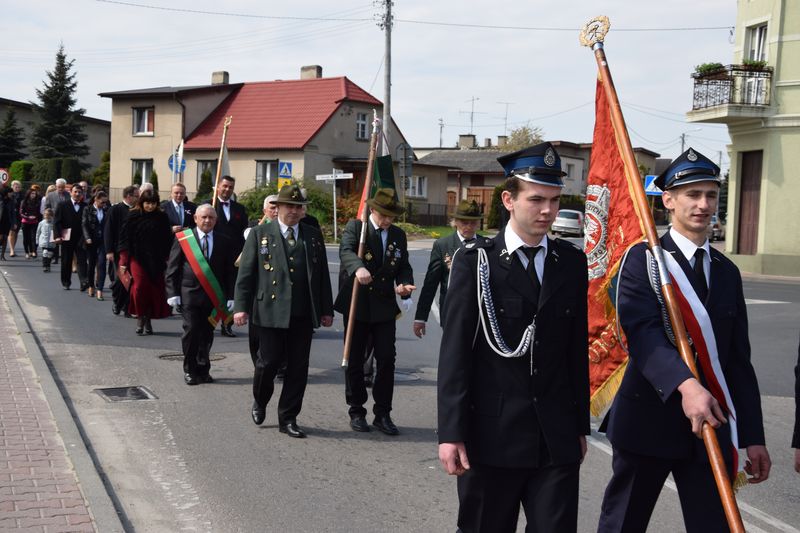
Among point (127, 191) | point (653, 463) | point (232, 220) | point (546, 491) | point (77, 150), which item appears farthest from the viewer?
point (77, 150)

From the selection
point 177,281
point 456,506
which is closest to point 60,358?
point 177,281

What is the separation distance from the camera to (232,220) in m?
Answer: 12.1

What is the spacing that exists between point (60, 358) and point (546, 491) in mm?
8175

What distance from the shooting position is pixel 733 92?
30.1 meters

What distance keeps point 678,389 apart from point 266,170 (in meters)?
46.8

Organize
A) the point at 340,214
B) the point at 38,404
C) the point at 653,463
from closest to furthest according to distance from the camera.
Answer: the point at 653,463 → the point at 38,404 → the point at 340,214

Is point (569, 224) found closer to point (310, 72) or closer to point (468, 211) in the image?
point (310, 72)

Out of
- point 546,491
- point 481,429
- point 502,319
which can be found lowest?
point 546,491

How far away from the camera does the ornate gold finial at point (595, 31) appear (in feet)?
14.9

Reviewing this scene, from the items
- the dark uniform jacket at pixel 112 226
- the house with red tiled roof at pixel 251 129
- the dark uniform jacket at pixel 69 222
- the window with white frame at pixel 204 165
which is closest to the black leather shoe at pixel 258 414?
the dark uniform jacket at pixel 112 226

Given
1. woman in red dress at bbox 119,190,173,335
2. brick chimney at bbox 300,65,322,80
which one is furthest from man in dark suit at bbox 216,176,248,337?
brick chimney at bbox 300,65,322,80

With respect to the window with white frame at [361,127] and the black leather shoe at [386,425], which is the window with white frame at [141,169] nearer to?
the window with white frame at [361,127]

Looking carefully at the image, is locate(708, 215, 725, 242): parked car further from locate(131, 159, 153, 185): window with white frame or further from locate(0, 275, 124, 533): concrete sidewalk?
locate(0, 275, 124, 533): concrete sidewalk

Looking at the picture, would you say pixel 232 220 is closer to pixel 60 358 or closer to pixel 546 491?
pixel 60 358
